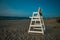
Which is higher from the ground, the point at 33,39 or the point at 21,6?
the point at 21,6

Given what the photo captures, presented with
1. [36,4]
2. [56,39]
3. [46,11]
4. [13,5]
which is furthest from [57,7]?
[56,39]

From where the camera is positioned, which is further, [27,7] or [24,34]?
[27,7]

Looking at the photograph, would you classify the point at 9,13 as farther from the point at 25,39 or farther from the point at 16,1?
the point at 25,39

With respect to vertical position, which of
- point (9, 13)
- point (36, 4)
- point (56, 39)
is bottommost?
point (56, 39)

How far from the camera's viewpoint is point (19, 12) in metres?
6.50

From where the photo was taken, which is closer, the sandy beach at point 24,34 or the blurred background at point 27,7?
the sandy beach at point 24,34

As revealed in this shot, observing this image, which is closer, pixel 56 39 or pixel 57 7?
pixel 56 39

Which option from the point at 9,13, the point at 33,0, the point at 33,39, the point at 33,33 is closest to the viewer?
the point at 33,39

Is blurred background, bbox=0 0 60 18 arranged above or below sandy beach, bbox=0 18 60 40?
above

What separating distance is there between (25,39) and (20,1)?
10.4ft

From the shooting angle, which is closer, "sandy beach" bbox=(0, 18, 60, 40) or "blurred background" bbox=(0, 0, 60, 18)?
"sandy beach" bbox=(0, 18, 60, 40)

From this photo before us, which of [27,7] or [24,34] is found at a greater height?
[27,7]

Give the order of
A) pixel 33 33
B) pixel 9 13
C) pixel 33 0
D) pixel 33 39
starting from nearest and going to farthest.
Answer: pixel 33 39 → pixel 33 33 → pixel 33 0 → pixel 9 13

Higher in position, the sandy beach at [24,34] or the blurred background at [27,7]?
the blurred background at [27,7]
